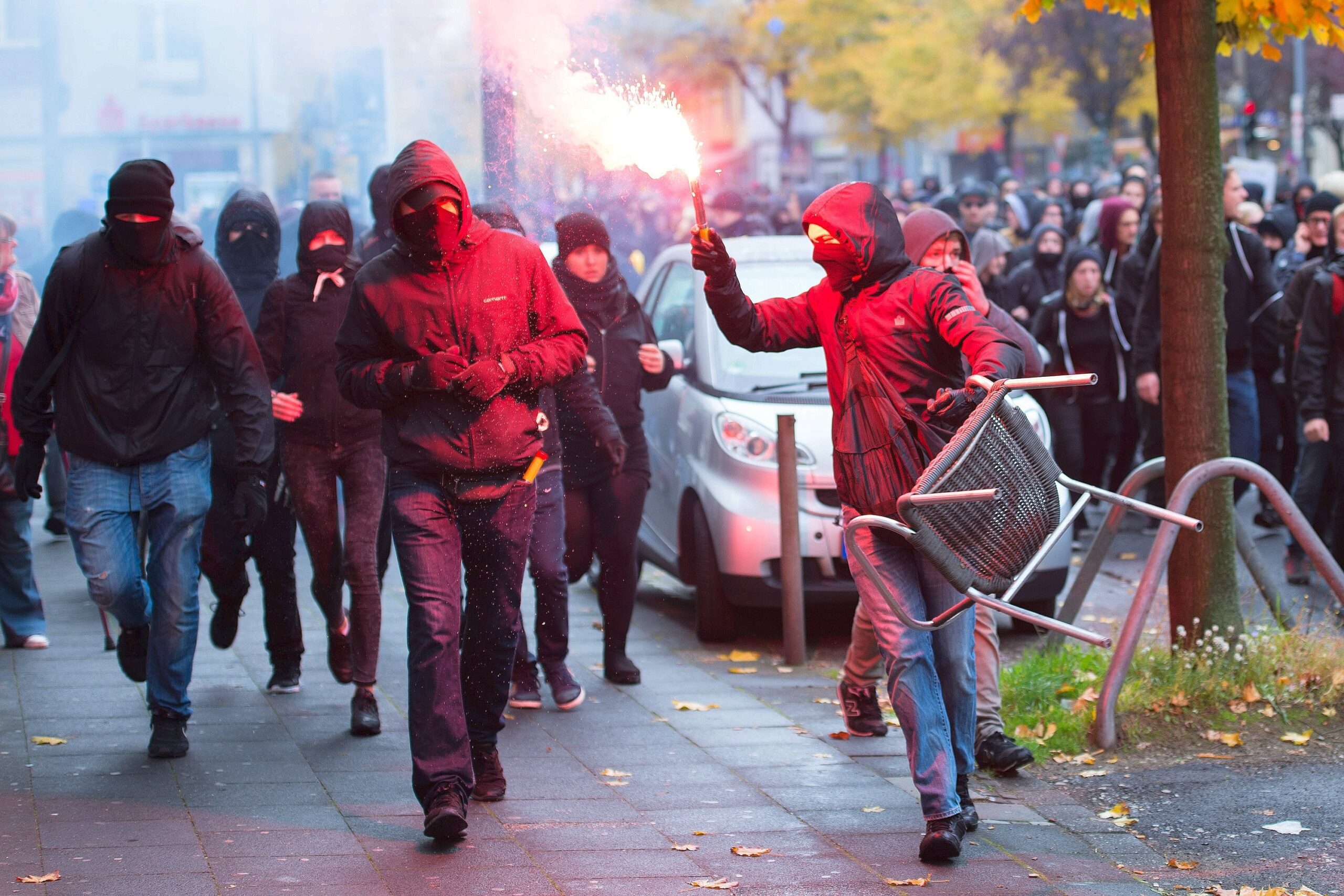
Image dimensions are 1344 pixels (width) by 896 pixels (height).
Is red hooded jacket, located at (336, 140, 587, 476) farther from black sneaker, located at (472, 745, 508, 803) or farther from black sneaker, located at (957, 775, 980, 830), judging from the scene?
black sneaker, located at (957, 775, 980, 830)

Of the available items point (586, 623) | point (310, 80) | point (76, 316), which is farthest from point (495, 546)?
point (310, 80)

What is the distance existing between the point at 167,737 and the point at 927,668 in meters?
2.66

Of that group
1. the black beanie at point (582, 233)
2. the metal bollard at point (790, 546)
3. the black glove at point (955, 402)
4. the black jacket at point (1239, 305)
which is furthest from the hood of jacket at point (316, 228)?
the black jacket at point (1239, 305)

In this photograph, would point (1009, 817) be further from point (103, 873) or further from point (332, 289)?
point (332, 289)

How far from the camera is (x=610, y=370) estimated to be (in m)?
7.67

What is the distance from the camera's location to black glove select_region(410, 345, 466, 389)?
4.98 m

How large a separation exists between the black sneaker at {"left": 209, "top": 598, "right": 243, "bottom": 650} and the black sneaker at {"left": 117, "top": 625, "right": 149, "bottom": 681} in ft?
3.16

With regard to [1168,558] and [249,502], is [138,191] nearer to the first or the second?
[249,502]

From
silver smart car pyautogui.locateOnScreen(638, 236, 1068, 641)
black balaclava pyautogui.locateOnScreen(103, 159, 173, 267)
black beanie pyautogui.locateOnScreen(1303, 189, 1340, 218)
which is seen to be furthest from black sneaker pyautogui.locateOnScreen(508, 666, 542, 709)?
black beanie pyautogui.locateOnScreen(1303, 189, 1340, 218)

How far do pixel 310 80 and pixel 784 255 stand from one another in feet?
26.2

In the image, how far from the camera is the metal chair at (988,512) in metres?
4.46

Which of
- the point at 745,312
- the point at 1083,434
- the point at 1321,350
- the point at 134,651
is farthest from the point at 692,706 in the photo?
the point at 1083,434

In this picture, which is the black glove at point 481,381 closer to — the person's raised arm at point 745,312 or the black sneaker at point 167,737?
the person's raised arm at point 745,312

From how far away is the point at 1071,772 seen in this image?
594 cm
